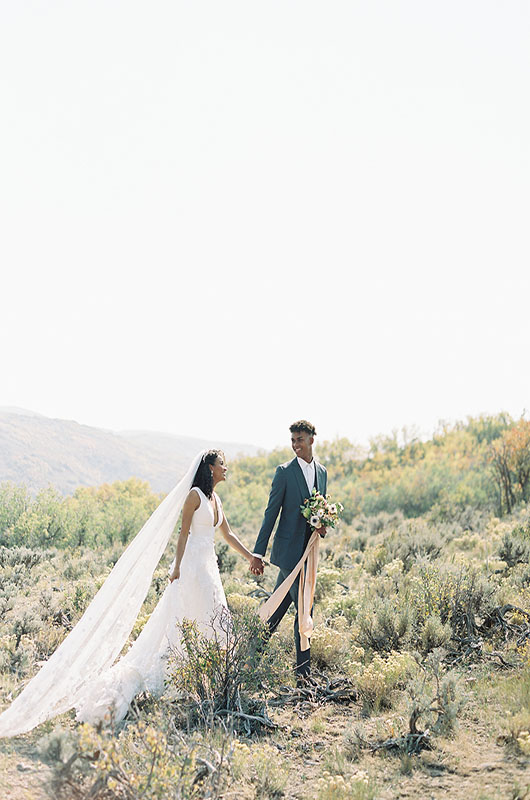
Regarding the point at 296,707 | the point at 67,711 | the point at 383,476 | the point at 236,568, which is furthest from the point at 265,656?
the point at 383,476

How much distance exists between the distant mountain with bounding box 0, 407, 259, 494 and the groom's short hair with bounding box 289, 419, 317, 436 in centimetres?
1518

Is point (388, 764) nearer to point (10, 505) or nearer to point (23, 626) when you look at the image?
point (23, 626)

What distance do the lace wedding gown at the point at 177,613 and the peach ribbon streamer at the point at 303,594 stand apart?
1.42 feet

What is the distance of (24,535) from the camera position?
13.2 meters

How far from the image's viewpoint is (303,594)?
A: 6086mm

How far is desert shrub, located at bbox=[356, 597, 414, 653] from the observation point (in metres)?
6.73

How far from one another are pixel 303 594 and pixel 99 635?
1797 mm

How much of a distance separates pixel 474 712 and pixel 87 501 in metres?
12.4

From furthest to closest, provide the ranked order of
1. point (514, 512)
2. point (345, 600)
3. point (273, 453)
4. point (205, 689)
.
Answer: point (273, 453) < point (514, 512) < point (345, 600) < point (205, 689)

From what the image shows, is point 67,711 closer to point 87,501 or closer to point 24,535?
point 24,535

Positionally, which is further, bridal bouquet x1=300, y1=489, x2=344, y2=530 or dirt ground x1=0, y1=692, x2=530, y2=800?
bridal bouquet x1=300, y1=489, x2=344, y2=530

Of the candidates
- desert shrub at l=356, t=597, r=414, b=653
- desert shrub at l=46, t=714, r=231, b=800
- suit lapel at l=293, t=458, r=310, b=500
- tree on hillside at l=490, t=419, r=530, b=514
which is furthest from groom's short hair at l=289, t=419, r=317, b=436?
tree on hillside at l=490, t=419, r=530, b=514

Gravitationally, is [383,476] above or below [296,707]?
above

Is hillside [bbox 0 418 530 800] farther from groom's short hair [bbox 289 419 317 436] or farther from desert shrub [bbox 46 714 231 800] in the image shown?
groom's short hair [bbox 289 419 317 436]
